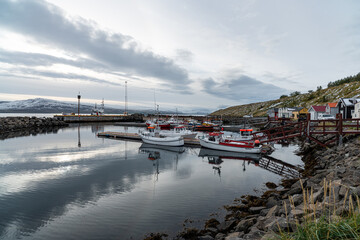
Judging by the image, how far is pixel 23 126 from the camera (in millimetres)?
67500

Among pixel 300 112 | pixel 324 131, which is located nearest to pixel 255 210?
pixel 324 131

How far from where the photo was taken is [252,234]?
8352 mm

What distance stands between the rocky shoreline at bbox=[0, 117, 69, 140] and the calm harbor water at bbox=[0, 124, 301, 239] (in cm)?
3227

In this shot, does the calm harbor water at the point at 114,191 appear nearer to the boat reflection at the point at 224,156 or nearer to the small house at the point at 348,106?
the boat reflection at the point at 224,156

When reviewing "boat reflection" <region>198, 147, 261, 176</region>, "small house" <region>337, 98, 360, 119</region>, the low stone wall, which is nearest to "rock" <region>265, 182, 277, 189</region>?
"boat reflection" <region>198, 147, 261, 176</region>

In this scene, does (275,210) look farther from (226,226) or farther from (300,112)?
(300,112)

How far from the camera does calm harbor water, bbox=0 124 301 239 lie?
11703 mm

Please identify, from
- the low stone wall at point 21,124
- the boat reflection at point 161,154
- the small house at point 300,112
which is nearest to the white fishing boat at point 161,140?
the boat reflection at point 161,154

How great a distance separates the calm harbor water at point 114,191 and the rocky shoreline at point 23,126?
3227cm

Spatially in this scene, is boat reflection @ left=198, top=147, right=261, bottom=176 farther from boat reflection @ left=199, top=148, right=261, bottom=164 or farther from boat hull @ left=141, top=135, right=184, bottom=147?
boat hull @ left=141, top=135, right=184, bottom=147

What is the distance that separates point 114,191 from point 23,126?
68.7 metres

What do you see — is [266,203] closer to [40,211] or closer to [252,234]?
[252,234]

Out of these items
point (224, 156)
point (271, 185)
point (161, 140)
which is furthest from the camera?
point (161, 140)

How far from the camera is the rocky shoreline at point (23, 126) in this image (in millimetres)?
55987
